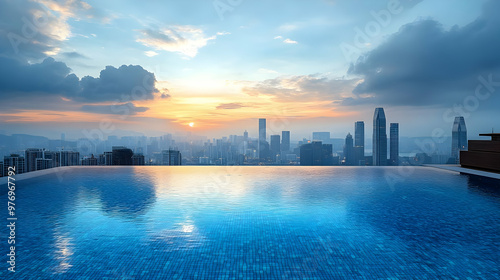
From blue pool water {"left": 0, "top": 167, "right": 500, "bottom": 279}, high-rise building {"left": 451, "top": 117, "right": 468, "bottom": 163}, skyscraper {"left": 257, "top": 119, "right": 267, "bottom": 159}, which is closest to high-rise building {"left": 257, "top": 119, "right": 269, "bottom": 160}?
skyscraper {"left": 257, "top": 119, "right": 267, "bottom": 159}

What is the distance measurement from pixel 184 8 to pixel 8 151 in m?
12.3

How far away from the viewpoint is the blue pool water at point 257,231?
4.23 meters

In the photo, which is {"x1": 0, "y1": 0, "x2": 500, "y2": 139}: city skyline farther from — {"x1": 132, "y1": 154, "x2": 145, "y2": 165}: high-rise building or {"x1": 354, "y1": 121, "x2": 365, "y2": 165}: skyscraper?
{"x1": 354, "y1": 121, "x2": 365, "y2": 165}: skyscraper

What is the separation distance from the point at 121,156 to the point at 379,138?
27.2m

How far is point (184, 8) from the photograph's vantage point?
560 inches

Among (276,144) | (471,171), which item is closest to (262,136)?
(276,144)

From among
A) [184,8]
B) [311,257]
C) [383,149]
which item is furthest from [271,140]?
[311,257]

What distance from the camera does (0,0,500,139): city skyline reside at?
1457cm

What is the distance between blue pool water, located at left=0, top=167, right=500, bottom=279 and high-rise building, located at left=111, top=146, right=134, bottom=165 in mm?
9473

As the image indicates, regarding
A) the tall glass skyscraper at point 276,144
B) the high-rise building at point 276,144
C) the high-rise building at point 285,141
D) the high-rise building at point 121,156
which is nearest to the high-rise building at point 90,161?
the high-rise building at point 121,156

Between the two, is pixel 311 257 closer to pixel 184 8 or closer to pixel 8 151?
pixel 184 8

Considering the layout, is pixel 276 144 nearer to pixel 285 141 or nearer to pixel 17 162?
pixel 285 141

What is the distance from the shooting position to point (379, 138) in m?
32.1

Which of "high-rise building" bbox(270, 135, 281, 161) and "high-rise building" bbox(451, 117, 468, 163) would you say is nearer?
"high-rise building" bbox(451, 117, 468, 163)
